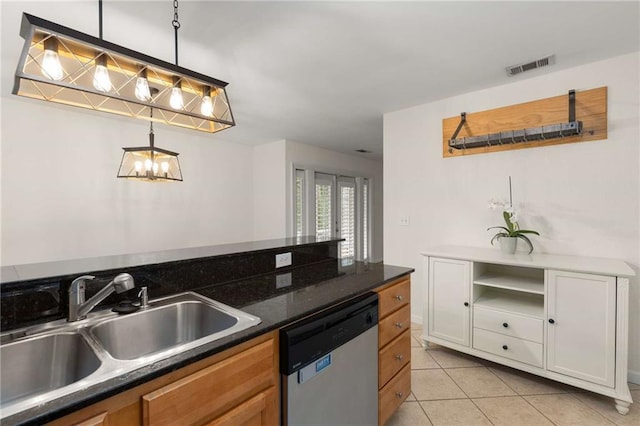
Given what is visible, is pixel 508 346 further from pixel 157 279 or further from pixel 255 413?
pixel 157 279

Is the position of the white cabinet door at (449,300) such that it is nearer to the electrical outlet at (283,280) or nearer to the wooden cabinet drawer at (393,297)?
the wooden cabinet drawer at (393,297)

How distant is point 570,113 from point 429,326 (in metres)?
2.14

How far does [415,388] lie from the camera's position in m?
2.17

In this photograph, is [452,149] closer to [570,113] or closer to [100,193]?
[570,113]

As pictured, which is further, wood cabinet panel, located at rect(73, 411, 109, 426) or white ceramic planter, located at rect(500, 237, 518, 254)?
white ceramic planter, located at rect(500, 237, 518, 254)

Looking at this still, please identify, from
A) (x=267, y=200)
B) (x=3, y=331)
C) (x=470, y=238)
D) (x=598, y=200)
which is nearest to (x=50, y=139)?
(x=267, y=200)

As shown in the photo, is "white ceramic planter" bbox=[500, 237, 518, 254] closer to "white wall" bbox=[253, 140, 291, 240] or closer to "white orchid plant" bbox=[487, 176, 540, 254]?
"white orchid plant" bbox=[487, 176, 540, 254]

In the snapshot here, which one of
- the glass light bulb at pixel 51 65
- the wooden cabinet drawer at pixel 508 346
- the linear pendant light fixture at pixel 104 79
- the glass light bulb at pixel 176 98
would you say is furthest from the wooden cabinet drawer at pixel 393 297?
the glass light bulb at pixel 51 65

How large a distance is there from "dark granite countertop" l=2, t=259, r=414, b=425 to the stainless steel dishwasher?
0.06 m

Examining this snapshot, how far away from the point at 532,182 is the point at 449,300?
1285 mm

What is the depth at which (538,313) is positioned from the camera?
2.18 m

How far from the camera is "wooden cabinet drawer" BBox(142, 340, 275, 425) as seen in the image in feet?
2.63

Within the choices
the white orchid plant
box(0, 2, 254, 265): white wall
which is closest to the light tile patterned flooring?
the white orchid plant

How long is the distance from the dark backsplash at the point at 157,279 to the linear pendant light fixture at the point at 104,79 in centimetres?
75
